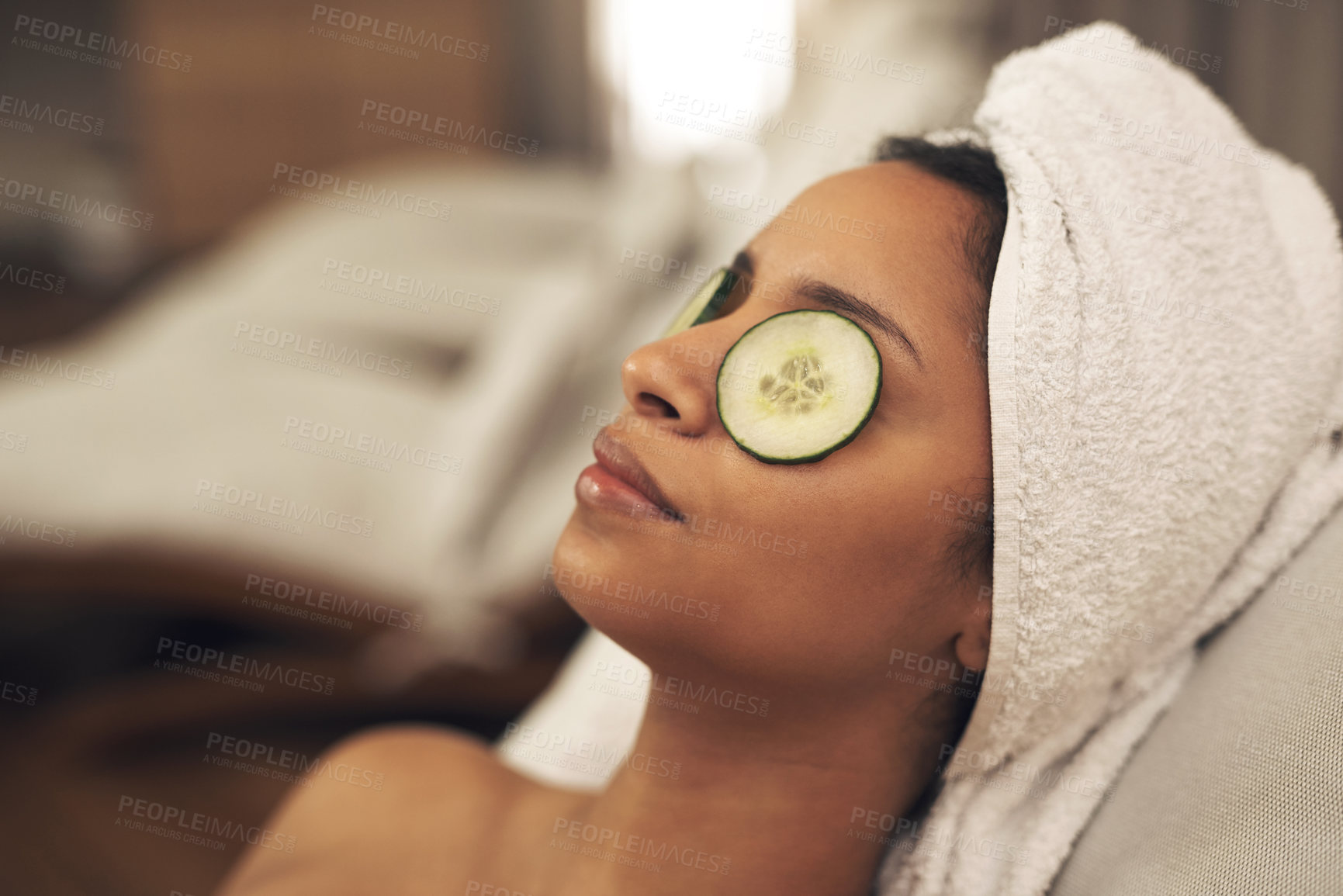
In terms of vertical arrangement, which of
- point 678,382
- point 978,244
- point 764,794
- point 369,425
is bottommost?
point 369,425

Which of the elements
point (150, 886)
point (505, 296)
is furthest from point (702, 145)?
point (150, 886)

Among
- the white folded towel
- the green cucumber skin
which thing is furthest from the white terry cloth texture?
the green cucumber skin

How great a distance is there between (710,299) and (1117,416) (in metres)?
0.35

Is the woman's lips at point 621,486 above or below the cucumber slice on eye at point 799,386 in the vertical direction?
below

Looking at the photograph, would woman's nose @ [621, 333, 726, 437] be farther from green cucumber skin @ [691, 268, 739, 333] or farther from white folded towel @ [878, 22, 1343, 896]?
white folded towel @ [878, 22, 1343, 896]

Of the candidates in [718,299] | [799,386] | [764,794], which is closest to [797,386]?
[799,386]

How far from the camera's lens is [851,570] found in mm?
685

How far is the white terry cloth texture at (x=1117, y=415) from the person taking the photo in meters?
0.69

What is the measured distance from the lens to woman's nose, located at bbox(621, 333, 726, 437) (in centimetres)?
69

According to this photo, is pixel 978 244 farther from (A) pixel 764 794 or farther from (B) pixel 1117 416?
(A) pixel 764 794

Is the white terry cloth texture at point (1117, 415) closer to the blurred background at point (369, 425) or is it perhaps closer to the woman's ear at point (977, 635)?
the woman's ear at point (977, 635)

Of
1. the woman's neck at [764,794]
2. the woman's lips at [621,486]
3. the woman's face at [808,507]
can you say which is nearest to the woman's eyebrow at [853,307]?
the woman's face at [808,507]

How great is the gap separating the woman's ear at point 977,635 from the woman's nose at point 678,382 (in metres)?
0.27

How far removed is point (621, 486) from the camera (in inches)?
28.4
